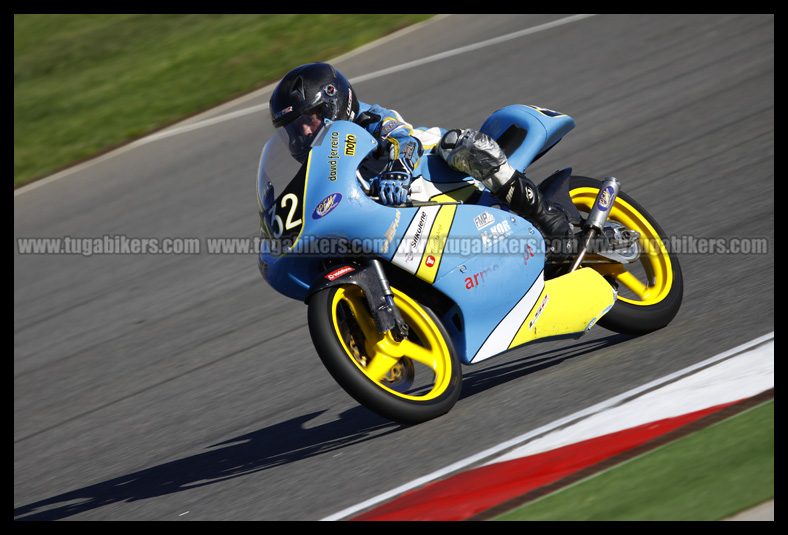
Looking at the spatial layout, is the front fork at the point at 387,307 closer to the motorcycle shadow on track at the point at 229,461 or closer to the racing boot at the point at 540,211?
the motorcycle shadow on track at the point at 229,461

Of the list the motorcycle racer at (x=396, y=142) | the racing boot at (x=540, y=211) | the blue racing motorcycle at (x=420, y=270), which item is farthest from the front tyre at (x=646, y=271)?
the motorcycle racer at (x=396, y=142)

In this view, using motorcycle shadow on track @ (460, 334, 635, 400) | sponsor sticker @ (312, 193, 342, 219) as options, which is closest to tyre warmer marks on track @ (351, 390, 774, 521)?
motorcycle shadow on track @ (460, 334, 635, 400)

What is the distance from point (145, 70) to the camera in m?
16.2

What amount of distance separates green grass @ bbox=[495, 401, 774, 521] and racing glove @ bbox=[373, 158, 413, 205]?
1740 millimetres

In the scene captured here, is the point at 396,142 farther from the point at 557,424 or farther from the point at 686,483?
the point at 686,483

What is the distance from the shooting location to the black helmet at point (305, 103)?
15.3ft

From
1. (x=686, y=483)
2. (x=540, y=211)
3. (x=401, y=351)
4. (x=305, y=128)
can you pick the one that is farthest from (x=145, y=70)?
(x=686, y=483)

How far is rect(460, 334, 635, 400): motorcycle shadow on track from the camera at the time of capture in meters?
5.23

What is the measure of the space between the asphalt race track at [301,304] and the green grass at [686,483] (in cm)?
77

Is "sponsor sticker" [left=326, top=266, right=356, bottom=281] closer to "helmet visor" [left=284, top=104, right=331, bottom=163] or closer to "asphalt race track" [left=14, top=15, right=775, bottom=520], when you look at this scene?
"helmet visor" [left=284, top=104, right=331, bottom=163]

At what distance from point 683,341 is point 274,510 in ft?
7.53

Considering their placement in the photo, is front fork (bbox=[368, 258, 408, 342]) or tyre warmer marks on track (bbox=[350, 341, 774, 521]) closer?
tyre warmer marks on track (bbox=[350, 341, 774, 521])
